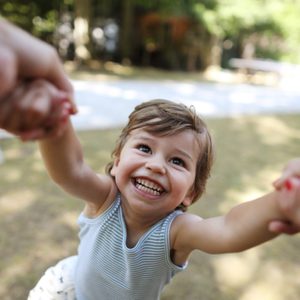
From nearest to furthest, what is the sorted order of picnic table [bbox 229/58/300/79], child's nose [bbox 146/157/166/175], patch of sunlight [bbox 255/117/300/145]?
child's nose [bbox 146/157/166/175], patch of sunlight [bbox 255/117/300/145], picnic table [bbox 229/58/300/79]

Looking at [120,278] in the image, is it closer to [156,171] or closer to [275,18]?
[156,171]

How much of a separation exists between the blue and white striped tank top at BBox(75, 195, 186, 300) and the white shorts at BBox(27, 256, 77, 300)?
4.9 inches

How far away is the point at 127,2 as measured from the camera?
46.2ft

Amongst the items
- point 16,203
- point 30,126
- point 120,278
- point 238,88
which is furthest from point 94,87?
point 30,126

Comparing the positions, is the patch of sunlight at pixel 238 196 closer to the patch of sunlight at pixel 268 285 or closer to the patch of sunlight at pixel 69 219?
the patch of sunlight at pixel 268 285

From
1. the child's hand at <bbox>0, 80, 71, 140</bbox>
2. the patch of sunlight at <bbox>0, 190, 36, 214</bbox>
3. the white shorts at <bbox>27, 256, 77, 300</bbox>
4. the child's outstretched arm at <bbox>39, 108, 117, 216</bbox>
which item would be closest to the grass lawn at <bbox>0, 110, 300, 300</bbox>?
the patch of sunlight at <bbox>0, 190, 36, 214</bbox>

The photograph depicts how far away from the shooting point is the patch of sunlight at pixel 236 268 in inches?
89.3

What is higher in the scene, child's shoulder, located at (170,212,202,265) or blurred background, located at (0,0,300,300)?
child's shoulder, located at (170,212,202,265)

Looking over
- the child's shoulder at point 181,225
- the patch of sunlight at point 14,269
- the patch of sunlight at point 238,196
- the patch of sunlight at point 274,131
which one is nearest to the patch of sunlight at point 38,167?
the patch of sunlight at point 14,269

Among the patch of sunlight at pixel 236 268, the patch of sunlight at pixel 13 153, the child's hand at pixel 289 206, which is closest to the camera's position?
the child's hand at pixel 289 206

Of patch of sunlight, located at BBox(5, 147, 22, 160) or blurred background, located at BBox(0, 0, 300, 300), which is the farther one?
patch of sunlight, located at BBox(5, 147, 22, 160)

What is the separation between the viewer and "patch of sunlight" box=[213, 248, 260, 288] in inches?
89.3

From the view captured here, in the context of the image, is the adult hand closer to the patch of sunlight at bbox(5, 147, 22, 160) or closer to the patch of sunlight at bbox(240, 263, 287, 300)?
the patch of sunlight at bbox(240, 263, 287, 300)

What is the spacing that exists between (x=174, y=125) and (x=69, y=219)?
162cm
